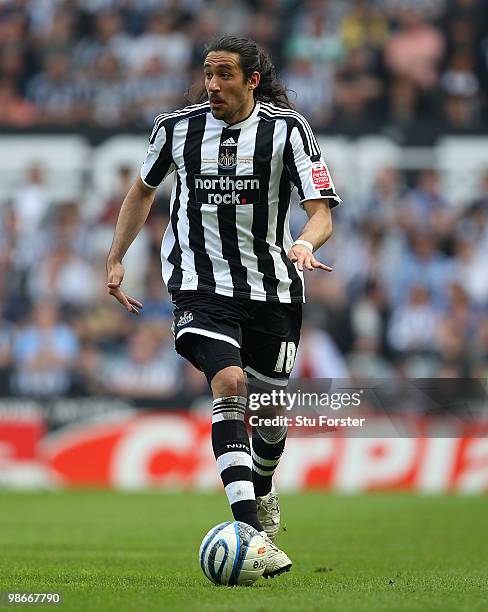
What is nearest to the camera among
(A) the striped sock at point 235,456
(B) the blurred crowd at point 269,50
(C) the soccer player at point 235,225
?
(A) the striped sock at point 235,456

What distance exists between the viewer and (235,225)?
6.20 m

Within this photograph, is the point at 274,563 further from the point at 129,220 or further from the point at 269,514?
the point at 129,220

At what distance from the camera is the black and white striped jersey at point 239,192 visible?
614cm

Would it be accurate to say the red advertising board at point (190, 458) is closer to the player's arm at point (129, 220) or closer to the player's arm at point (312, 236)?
the player's arm at point (129, 220)

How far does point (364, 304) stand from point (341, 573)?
10.2m

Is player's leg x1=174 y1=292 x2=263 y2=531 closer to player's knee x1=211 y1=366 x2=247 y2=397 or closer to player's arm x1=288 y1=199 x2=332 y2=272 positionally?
player's knee x1=211 y1=366 x2=247 y2=397

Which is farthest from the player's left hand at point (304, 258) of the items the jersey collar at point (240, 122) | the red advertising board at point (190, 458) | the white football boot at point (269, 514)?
the red advertising board at point (190, 458)

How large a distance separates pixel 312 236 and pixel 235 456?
106 cm

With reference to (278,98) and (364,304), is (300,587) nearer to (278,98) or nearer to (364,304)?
(278,98)

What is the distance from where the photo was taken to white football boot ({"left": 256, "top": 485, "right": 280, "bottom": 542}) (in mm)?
6609

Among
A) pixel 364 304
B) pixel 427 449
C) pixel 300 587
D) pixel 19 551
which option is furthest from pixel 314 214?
pixel 364 304

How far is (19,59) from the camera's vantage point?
1992 centimetres

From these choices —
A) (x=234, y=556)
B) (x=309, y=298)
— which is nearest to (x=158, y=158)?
(x=234, y=556)

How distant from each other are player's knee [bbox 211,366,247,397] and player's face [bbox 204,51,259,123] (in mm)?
1237
